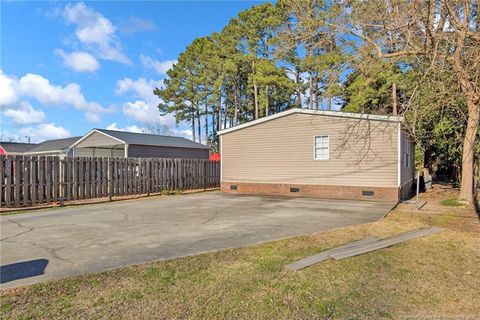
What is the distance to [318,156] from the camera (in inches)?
508

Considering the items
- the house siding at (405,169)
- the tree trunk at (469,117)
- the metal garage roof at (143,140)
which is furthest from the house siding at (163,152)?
the tree trunk at (469,117)

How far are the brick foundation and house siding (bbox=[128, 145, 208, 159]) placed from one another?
7.58 m

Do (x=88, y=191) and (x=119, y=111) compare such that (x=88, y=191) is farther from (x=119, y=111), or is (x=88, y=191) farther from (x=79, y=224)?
(x=119, y=111)

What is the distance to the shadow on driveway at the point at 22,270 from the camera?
3688 mm

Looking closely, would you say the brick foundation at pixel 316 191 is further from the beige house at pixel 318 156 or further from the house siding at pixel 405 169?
the house siding at pixel 405 169

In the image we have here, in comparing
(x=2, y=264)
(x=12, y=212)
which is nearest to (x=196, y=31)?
(x=12, y=212)

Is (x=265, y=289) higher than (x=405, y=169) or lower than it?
lower

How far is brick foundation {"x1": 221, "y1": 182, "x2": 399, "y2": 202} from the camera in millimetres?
11498

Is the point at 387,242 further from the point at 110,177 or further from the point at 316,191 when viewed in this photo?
the point at 110,177

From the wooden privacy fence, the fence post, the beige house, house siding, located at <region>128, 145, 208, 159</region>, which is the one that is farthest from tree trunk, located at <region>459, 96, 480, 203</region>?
house siding, located at <region>128, 145, 208, 159</region>

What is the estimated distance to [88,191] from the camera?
11.8m

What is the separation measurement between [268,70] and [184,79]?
11636mm

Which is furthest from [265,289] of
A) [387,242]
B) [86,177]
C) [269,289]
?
[86,177]

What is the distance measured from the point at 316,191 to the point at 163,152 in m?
12.4
